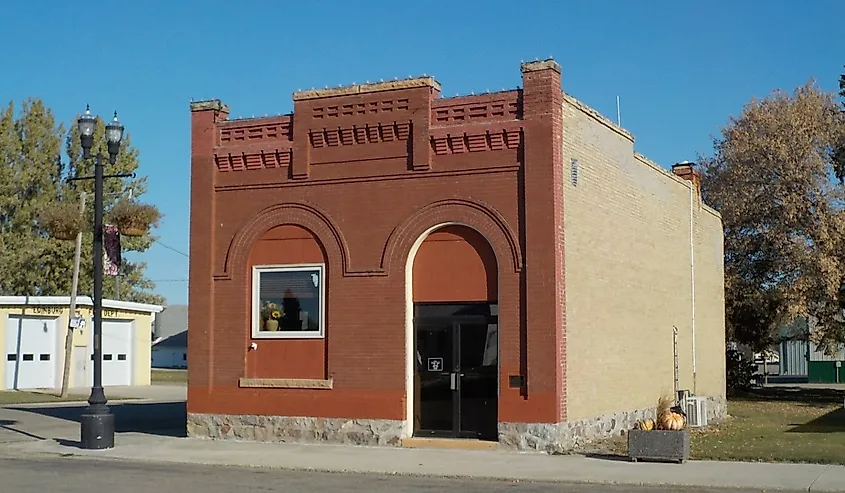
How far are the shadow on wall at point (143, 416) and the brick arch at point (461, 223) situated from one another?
649 centimetres

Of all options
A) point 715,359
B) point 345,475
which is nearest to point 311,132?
point 345,475

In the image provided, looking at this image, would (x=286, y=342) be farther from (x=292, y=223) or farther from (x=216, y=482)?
(x=216, y=482)

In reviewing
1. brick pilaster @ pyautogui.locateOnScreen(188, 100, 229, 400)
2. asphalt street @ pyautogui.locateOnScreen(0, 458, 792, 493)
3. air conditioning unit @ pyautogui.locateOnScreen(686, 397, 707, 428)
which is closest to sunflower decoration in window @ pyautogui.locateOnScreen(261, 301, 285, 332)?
brick pilaster @ pyautogui.locateOnScreen(188, 100, 229, 400)

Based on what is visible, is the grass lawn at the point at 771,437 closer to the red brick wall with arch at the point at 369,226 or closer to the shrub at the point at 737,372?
the red brick wall with arch at the point at 369,226

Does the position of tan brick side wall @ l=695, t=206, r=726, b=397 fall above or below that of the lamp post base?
above

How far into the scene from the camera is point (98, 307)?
19.3 m

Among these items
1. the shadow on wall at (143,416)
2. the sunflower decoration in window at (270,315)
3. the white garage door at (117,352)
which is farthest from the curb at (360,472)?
the white garage door at (117,352)

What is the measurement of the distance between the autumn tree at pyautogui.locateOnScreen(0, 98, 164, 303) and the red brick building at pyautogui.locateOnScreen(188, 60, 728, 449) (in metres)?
32.4

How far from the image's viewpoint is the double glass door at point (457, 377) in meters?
19.2

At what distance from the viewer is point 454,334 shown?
19.6m

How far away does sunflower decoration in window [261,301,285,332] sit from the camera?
20.8 metres

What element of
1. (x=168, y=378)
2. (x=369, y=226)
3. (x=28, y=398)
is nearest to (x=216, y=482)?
(x=369, y=226)

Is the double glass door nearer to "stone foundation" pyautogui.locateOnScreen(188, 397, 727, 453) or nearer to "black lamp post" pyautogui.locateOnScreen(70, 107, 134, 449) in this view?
"stone foundation" pyautogui.locateOnScreen(188, 397, 727, 453)

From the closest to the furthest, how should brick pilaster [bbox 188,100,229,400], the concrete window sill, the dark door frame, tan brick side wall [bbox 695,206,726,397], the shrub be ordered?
1. the dark door frame
2. the concrete window sill
3. brick pilaster [bbox 188,100,229,400]
4. tan brick side wall [bbox 695,206,726,397]
5. the shrub
